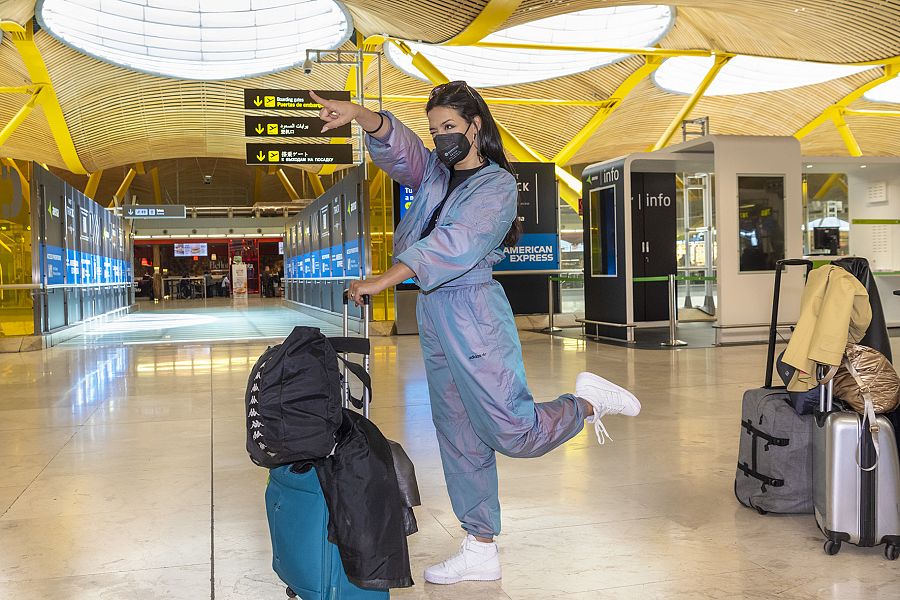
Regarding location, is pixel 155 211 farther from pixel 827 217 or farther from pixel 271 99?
pixel 827 217

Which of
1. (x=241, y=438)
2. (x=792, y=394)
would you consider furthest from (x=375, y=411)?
(x=792, y=394)

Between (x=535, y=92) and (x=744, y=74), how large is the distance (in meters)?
7.37

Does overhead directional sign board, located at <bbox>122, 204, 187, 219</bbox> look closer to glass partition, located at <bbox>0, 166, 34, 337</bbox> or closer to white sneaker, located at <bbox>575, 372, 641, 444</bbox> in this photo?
glass partition, located at <bbox>0, 166, 34, 337</bbox>

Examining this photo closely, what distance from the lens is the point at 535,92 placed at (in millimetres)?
28922

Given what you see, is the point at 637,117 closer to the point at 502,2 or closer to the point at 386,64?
the point at 386,64

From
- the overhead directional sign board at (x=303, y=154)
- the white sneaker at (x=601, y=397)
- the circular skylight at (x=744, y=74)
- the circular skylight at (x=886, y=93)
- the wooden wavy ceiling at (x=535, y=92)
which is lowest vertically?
the white sneaker at (x=601, y=397)

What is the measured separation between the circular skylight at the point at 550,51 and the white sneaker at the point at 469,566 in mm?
21543

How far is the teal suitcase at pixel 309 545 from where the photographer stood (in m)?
2.33

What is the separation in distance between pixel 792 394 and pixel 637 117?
30.0 m

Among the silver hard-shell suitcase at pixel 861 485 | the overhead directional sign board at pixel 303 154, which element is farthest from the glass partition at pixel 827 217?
the silver hard-shell suitcase at pixel 861 485

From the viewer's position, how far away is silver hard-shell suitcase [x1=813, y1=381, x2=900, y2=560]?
2900 millimetres

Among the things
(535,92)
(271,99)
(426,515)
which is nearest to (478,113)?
(426,515)

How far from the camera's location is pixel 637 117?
3194cm

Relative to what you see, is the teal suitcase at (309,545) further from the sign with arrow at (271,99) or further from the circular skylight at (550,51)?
the circular skylight at (550,51)
